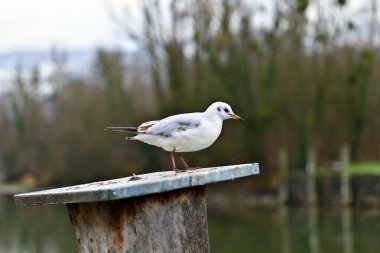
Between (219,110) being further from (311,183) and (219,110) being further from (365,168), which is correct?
(311,183)

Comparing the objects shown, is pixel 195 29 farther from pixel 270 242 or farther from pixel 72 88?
pixel 270 242

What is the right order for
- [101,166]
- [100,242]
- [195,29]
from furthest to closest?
[101,166] → [195,29] → [100,242]

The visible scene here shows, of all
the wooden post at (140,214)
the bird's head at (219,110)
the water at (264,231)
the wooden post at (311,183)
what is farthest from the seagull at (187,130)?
the wooden post at (311,183)

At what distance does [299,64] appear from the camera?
92.0 feet

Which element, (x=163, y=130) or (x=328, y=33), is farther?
(x=328, y=33)

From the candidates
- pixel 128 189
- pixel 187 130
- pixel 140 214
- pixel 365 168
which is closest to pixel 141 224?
pixel 140 214

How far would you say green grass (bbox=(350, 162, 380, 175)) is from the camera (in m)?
22.7

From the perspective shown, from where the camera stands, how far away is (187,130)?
4.12 m

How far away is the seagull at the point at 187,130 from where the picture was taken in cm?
412

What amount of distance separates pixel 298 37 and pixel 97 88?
1153 centimetres

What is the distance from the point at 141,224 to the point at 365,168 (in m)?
21.2

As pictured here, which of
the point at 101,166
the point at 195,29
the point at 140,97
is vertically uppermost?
the point at 195,29

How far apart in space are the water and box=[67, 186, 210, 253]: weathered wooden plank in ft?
36.2

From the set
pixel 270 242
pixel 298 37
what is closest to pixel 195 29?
pixel 298 37
